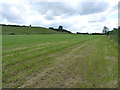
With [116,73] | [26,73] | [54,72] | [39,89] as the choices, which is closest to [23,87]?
[39,89]

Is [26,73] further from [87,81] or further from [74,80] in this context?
[87,81]

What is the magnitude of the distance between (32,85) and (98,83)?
223 centimetres

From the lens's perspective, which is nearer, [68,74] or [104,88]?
[104,88]

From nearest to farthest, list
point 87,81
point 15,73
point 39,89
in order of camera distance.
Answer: point 39,89 → point 87,81 → point 15,73

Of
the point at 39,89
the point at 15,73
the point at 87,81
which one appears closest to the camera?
the point at 39,89

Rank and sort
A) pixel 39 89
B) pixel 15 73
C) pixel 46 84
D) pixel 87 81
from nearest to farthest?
pixel 39 89
pixel 46 84
pixel 87 81
pixel 15 73

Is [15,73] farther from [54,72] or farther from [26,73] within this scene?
[54,72]

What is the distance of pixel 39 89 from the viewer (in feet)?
10.7

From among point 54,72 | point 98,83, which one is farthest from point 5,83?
point 98,83

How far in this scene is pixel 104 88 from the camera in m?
3.37

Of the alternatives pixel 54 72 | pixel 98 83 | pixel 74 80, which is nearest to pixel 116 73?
pixel 98 83

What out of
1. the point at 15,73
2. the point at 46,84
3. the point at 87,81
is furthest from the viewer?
the point at 15,73

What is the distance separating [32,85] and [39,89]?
1.12 ft

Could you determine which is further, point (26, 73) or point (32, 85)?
point (26, 73)
